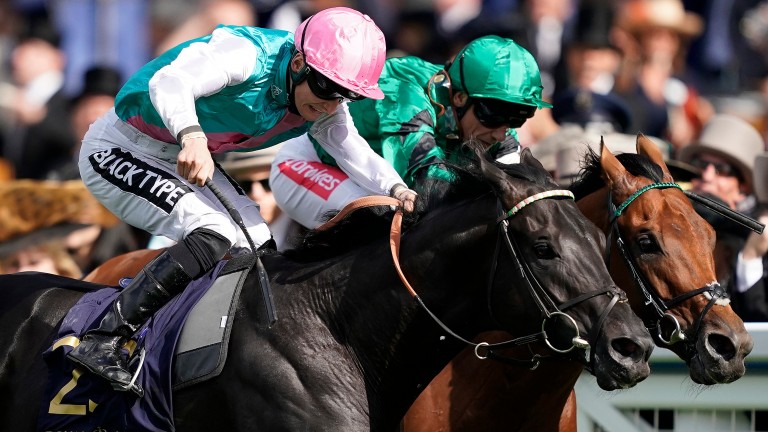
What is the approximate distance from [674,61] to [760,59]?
2.63 feet

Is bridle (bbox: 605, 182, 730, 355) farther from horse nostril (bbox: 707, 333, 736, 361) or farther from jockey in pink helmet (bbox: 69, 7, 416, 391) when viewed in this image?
jockey in pink helmet (bbox: 69, 7, 416, 391)

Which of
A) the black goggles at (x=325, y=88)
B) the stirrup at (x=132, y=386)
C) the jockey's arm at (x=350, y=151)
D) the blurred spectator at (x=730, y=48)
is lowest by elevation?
the blurred spectator at (x=730, y=48)

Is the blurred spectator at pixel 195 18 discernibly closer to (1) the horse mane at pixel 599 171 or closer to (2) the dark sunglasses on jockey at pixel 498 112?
(2) the dark sunglasses on jockey at pixel 498 112

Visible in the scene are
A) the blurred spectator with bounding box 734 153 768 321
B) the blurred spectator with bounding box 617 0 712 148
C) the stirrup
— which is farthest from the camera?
the blurred spectator with bounding box 617 0 712 148

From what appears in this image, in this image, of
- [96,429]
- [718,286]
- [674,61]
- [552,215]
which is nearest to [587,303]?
[552,215]

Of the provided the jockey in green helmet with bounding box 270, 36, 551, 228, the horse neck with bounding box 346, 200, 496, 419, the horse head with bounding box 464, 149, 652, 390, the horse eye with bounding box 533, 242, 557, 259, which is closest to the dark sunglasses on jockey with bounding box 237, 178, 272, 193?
the jockey in green helmet with bounding box 270, 36, 551, 228

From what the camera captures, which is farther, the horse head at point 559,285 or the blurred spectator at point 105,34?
the blurred spectator at point 105,34

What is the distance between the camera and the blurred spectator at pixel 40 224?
305 inches

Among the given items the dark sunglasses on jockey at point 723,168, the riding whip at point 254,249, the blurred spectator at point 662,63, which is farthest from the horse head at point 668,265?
the blurred spectator at point 662,63

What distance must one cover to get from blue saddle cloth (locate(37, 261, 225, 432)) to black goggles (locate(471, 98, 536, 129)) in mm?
1535

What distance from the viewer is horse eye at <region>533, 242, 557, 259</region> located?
14.4ft

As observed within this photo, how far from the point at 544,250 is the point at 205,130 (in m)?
1.45

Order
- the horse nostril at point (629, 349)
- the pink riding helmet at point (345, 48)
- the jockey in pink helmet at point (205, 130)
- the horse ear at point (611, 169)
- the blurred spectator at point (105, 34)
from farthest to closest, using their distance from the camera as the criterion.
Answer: the blurred spectator at point (105, 34), the horse ear at point (611, 169), the pink riding helmet at point (345, 48), the jockey in pink helmet at point (205, 130), the horse nostril at point (629, 349)

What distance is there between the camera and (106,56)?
10.5 m
